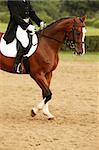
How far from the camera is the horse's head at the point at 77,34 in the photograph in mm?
8727

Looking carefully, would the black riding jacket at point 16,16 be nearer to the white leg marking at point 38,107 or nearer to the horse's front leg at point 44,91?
the horse's front leg at point 44,91

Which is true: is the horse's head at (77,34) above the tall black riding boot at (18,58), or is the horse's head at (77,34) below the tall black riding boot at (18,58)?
above

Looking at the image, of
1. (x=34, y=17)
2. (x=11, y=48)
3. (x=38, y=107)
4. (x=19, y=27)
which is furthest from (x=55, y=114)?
(x=34, y=17)

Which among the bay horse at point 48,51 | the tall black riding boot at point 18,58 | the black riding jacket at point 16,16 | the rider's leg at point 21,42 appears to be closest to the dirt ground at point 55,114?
the bay horse at point 48,51

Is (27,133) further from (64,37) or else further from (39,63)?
(64,37)

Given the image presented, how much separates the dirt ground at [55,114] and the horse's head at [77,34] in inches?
51.0

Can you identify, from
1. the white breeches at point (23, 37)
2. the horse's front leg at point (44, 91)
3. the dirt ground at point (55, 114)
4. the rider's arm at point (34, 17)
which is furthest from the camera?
the rider's arm at point (34, 17)

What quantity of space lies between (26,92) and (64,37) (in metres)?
3.02

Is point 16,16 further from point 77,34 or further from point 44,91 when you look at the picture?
point 44,91

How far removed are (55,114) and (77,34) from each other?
160 cm

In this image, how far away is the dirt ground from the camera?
6820 mm

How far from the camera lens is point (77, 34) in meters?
8.77

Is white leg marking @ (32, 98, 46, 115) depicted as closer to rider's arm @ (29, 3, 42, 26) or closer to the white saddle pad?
the white saddle pad

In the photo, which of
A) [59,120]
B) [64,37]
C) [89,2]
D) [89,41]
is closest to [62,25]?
[64,37]
